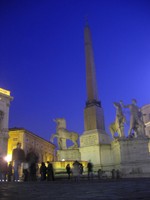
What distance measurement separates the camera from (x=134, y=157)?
2005 cm

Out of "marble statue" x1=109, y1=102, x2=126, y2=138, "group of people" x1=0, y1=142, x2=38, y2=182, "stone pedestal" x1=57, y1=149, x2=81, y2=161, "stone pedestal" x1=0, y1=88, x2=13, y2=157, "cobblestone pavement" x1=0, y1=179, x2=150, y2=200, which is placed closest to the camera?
"cobblestone pavement" x1=0, y1=179, x2=150, y2=200

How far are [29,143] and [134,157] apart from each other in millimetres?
42774

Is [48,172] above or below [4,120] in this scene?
below

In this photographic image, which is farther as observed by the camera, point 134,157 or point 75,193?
point 134,157

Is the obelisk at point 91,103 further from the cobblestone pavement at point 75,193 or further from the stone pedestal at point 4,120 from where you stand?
the stone pedestal at point 4,120

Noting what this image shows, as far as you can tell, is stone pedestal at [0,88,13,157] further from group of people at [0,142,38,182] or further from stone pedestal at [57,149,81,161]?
group of people at [0,142,38,182]

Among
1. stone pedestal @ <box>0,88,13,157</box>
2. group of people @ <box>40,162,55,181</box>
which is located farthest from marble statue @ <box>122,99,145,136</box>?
stone pedestal @ <box>0,88,13,157</box>

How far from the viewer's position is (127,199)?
4902 millimetres

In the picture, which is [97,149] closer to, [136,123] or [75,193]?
[136,123]

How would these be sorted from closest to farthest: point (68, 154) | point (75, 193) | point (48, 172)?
point (75, 193), point (48, 172), point (68, 154)

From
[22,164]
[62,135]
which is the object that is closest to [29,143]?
[62,135]

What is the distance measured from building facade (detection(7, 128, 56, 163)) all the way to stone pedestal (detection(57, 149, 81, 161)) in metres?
24.3

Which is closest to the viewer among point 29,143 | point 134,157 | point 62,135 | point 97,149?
point 134,157

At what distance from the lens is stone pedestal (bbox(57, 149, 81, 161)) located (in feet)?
76.6
